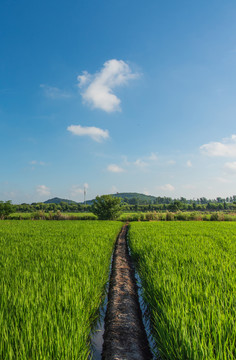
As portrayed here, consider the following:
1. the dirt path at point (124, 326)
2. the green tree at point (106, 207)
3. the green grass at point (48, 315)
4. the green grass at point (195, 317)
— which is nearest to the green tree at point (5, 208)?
the green tree at point (106, 207)

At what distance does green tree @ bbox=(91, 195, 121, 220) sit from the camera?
28275 millimetres

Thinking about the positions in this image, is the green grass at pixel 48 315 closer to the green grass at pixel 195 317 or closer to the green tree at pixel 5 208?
the green grass at pixel 195 317

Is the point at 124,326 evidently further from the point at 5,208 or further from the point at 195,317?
the point at 5,208

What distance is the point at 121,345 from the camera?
2.45 meters

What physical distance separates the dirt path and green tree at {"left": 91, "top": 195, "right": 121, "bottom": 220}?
23.7 meters

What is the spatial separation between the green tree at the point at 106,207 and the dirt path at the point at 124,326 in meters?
23.7

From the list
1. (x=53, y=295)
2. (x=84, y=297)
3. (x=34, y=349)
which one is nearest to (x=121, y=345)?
(x=84, y=297)

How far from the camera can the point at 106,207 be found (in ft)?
93.1

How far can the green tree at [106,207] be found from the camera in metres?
28.3

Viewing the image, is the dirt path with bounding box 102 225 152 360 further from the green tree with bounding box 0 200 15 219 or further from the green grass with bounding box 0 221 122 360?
the green tree with bounding box 0 200 15 219

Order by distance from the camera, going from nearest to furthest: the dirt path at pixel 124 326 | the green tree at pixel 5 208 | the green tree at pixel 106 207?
the dirt path at pixel 124 326 → the green tree at pixel 106 207 → the green tree at pixel 5 208

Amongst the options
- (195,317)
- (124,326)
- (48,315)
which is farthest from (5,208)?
(195,317)

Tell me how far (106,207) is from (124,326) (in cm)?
2569

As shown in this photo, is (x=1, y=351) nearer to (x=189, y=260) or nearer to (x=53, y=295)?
(x=53, y=295)
